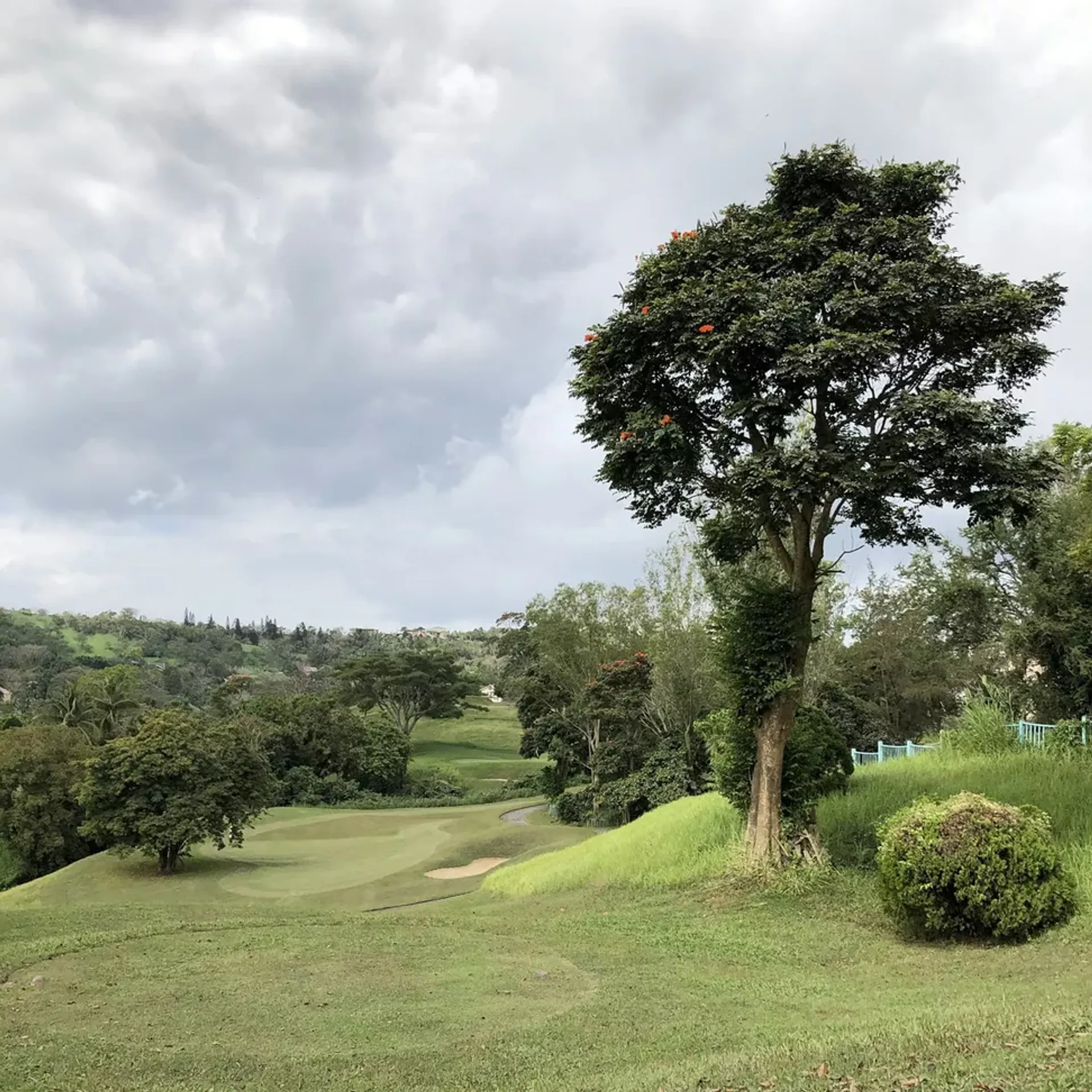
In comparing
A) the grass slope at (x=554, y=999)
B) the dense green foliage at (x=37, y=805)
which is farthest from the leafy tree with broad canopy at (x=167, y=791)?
the grass slope at (x=554, y=999)

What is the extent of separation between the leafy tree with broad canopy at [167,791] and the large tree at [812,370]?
16671mm

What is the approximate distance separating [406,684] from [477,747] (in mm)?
18966

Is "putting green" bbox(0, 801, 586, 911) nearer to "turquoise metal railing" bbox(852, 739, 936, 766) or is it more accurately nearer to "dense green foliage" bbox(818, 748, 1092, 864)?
"turquoise metal railing" bbox(852, 739, 936, 766)

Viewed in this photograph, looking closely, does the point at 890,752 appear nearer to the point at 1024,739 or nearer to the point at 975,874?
the point at 1024,739

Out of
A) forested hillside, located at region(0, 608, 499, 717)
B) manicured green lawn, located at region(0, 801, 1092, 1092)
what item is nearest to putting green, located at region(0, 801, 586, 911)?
manicured green lawn, located at region(0, 801, 1092, 1092)

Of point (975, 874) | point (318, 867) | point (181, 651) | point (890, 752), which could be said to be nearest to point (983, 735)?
point (890, 752)

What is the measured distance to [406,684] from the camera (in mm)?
64375

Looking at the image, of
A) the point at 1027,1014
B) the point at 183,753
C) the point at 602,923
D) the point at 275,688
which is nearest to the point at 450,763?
the point at 275,688

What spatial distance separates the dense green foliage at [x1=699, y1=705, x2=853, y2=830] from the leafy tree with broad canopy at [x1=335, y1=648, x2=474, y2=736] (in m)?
48.8

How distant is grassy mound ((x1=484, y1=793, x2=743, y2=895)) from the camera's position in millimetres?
15156

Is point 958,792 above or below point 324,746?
above

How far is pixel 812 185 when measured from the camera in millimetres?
13570

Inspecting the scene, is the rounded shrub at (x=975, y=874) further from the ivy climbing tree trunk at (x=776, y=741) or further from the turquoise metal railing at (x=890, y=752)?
the turquoise metal railing at (x=890, y=752)

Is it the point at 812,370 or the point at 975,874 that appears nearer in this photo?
the point at 975,874
